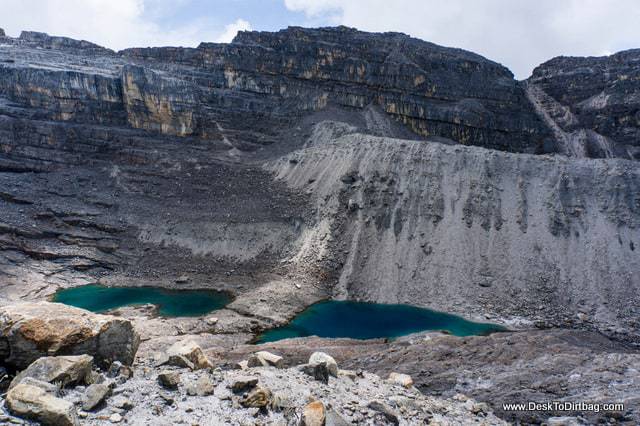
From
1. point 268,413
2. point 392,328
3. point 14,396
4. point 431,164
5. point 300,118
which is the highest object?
point 300,118

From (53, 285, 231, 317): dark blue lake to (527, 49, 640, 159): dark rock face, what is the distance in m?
47.4

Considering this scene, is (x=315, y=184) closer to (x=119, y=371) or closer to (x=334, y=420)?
(x=119, y=371)

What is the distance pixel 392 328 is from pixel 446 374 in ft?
41.0

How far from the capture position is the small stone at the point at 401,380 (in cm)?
1482

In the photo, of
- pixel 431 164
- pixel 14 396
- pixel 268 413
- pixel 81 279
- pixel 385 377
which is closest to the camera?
pixel 14 396

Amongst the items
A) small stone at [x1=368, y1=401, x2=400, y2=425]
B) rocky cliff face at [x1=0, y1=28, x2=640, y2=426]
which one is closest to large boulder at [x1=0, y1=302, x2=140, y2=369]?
small stone at [x1=368, y1=401, x2=400, y2=425]

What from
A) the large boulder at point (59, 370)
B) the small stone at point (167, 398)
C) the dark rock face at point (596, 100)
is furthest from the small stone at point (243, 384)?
the dark rock face at point (596, 100)

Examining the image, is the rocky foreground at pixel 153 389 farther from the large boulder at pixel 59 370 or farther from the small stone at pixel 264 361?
the small stone at pixel 264 361

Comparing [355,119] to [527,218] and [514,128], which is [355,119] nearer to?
[514,128]

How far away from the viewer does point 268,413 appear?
9695 mm

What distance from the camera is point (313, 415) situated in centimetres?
943

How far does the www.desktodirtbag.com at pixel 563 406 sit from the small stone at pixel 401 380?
2.91 m

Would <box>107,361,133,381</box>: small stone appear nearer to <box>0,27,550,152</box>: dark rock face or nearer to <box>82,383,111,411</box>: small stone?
<box>82,383,111,411</box>: small stone

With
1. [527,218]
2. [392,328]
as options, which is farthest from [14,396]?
[527,218]
